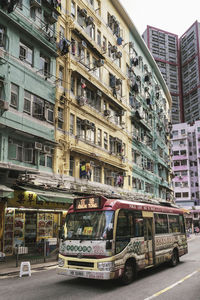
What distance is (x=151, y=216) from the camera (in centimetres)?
1226

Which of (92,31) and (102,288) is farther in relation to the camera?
(92,31)

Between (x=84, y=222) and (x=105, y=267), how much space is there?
164 centimetres

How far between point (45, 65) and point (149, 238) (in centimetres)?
1367

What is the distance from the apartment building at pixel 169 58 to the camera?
117 m

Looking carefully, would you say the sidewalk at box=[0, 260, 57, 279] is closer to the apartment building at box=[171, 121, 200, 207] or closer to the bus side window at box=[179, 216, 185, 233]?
the bus side window at box=[179, 216, 185, 233]

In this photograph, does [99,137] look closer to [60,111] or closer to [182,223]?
[60,111]

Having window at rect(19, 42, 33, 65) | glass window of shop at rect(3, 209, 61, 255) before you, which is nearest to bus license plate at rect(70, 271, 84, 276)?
glass window of shop at rect(3, 209, 61, 255)

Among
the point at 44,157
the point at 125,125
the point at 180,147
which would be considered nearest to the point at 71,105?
the point at 44,157

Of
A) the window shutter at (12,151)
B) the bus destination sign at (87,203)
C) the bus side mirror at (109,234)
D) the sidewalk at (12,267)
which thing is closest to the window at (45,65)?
the window shutter at (12,151)

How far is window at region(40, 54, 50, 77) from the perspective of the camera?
19656 mm

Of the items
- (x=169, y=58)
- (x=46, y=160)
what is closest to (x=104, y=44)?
(x=46, y=160)

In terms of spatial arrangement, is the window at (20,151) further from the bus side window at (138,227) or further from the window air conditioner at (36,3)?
the window air conditioner at (36,3)

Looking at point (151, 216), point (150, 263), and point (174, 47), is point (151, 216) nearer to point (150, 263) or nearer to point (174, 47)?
point (150, 263)

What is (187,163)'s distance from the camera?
78875 mm
